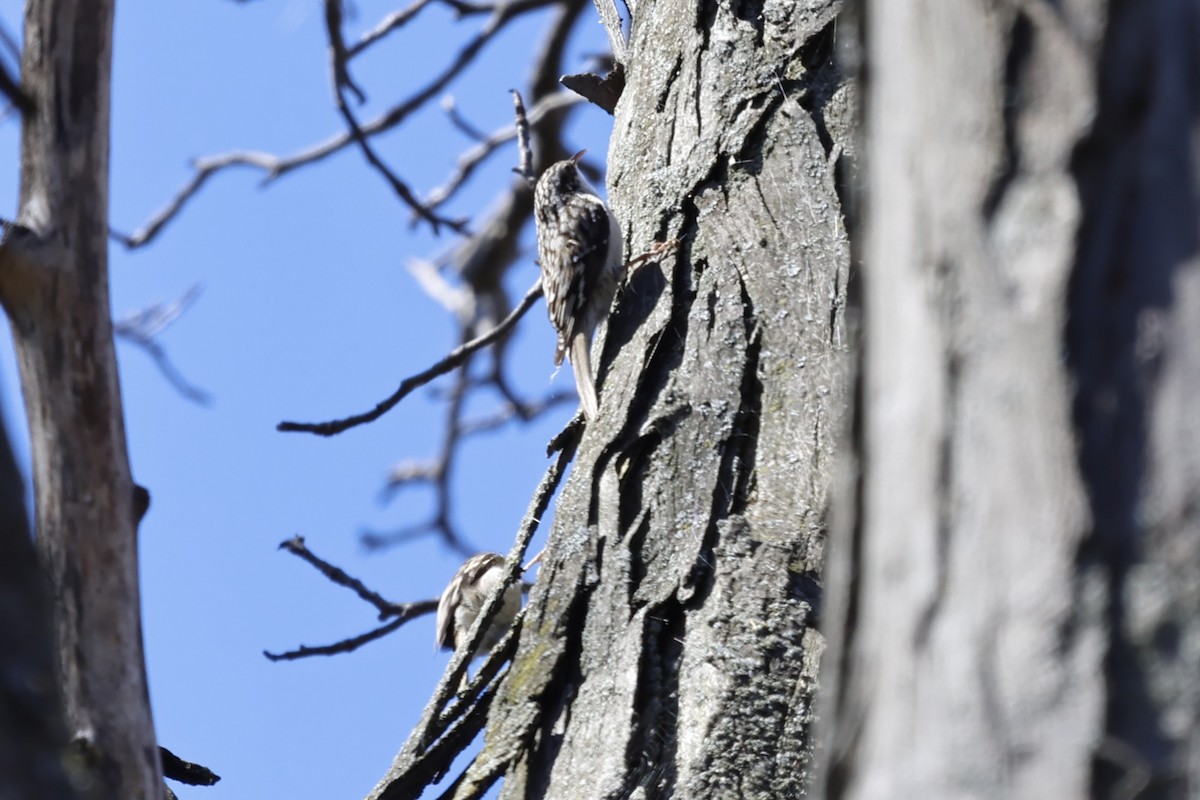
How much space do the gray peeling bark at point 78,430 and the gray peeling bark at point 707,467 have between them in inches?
28.5

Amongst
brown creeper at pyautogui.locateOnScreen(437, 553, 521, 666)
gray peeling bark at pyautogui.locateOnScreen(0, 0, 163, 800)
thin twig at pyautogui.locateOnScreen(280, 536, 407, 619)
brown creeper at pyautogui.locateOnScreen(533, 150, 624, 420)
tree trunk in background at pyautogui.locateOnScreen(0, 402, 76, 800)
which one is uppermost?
brown creeper at pyautogui.locateOnScreen(533, 150, 624, 420)

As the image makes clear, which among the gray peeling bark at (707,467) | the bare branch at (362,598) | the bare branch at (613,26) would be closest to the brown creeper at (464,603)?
the bare branch at (362,598)

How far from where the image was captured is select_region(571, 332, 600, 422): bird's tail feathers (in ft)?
Answer: 9.09

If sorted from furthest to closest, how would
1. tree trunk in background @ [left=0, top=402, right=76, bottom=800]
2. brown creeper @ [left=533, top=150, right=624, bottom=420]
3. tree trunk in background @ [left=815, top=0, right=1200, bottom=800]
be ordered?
brown creeper @ [left=533, top=150, right=624, bottom=420]
tree trunk in background @ [left=0, top=402, right=76, bottom=800]
tree trunk in background @ [left=815, top=0, right=1200, bottom=800]

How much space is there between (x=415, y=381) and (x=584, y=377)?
0.56m

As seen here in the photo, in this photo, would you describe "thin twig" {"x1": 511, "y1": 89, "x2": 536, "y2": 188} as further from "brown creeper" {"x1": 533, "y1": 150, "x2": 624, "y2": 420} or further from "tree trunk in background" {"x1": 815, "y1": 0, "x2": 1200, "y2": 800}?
"tree trunk in background" {"x1": 815, "y1": 0, "x2": 1200, "y2": 800}

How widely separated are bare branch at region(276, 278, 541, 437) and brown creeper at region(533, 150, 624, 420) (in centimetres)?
13

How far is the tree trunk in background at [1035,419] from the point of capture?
100 cm

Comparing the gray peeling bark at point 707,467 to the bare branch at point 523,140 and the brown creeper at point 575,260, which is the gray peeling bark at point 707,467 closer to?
the brown creeper at point 575,260

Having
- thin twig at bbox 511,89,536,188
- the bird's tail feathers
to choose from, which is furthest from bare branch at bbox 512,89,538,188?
the bird's tail feathers

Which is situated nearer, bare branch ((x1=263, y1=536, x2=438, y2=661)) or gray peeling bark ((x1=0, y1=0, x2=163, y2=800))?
gray peeling bark ((x1=0, y1=0, x2=163, y2=800))

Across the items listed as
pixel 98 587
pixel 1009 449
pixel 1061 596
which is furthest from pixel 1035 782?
pixel 98 587

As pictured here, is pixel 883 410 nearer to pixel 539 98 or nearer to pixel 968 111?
pixel 968 111

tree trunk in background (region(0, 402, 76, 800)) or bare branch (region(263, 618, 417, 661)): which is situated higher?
bare branch (region(263, 618, 417, 661))
